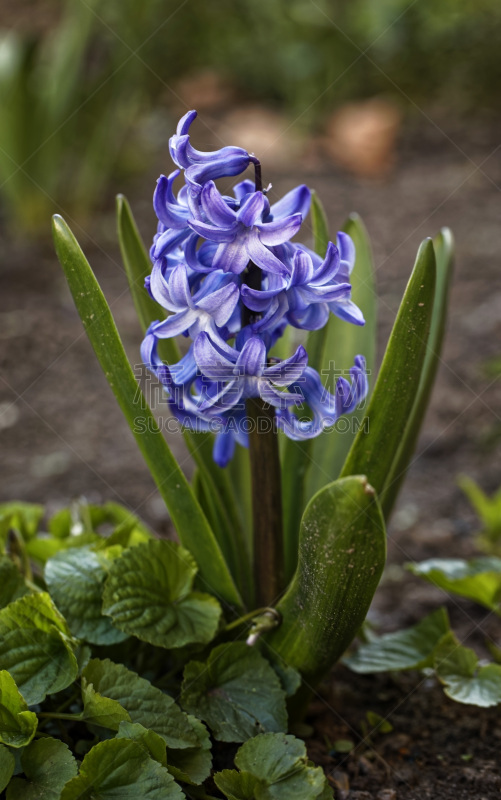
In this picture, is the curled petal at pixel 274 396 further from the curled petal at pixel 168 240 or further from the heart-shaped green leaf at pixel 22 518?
the heart-shaped green leaf at pixel 22 518

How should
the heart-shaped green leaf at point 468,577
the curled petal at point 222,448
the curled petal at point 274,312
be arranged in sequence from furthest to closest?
the heart-shaped green leaf at point 468,577
the curled petal at point 222,448
the curled petal at point 274,312

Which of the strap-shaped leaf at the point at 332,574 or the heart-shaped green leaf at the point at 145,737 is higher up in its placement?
the strap-shaped leaf at the point at 332,574

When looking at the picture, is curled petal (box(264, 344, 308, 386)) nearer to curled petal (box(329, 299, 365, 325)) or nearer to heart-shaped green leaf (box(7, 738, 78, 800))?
curled petal (box(329, 299, 365, 325))

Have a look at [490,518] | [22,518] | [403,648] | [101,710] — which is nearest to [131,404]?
[101,710]

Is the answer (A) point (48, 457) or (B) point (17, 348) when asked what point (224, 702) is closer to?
(A) point (48, 457)

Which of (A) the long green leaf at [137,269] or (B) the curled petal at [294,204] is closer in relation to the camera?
(B) the curled petal at [294,204]

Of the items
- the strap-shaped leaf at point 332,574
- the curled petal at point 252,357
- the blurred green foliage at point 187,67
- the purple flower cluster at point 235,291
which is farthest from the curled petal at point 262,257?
the blurred green foliage at point 187,67

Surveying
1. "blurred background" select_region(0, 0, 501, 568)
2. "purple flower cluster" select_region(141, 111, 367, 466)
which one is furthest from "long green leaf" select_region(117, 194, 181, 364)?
"blurred background" select_region(0, 0, 501, 568)
